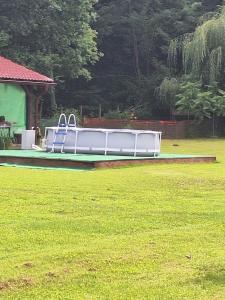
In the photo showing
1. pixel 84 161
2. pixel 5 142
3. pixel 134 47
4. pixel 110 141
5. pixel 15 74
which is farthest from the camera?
pixel 134 47

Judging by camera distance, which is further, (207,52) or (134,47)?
(134,47)

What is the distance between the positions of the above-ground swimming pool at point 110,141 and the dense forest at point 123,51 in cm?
2034

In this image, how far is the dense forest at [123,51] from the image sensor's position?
38969mm

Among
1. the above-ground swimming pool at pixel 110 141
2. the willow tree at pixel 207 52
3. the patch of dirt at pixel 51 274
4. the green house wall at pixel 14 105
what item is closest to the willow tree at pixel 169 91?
the willow tree at pixel 207 52

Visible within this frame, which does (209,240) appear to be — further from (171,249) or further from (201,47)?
(201,47)

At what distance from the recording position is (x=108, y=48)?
169ft

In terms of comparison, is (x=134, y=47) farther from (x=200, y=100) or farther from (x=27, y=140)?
(x=27, y=140)

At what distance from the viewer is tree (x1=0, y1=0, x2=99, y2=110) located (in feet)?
127

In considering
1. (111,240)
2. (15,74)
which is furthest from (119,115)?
(111,240)

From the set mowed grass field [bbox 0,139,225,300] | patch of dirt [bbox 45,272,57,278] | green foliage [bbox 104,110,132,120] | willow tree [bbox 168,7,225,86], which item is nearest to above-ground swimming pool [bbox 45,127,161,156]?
mowed grass field [bbox 0,139,225,300]

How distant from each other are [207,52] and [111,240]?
33.5m

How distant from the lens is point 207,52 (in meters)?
38.9

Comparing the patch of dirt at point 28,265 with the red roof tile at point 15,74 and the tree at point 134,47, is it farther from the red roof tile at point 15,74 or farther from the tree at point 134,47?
the tree at point 134,47

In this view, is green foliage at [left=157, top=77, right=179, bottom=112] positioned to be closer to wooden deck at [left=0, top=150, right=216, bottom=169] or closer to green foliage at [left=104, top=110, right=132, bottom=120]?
green foliage at [left=104, top=110, right=132, bottom=120]
